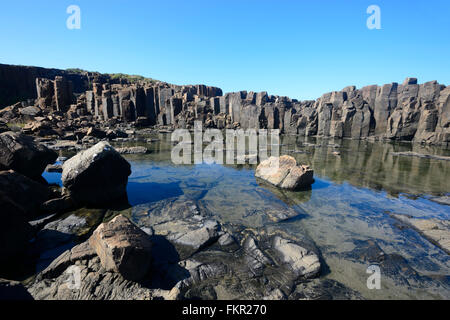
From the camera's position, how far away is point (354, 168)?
43.8ft

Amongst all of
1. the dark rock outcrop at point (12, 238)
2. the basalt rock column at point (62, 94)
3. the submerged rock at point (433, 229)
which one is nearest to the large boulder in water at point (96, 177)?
the dark rock outcrop at point (12, 238)

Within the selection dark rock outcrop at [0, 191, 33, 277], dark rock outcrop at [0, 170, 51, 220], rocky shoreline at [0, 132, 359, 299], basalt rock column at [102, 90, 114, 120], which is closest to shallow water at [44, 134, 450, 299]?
rocky shoreline at [0, 132, 359, 299]

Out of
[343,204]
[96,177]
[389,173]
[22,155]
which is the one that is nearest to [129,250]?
[96,177]

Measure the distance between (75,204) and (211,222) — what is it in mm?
4408

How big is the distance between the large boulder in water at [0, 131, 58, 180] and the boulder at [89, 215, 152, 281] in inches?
188

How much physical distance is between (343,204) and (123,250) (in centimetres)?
705

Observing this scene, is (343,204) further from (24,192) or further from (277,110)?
(277,110)

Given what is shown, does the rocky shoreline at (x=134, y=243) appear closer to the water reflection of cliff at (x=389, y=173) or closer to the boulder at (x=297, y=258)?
the boulder at (x=297, y=258)

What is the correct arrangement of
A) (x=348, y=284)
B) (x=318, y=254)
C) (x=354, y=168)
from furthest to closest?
(x=354, y=168), (x=318, y=254), (x=348, y=284)

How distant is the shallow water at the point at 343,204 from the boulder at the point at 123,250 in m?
Result: 2.79

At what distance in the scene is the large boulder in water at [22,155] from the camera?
664 centimetres

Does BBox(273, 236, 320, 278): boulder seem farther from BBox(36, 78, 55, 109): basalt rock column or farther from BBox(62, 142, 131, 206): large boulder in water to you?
BBox(36, 78, 55, 109): basalt rock column
